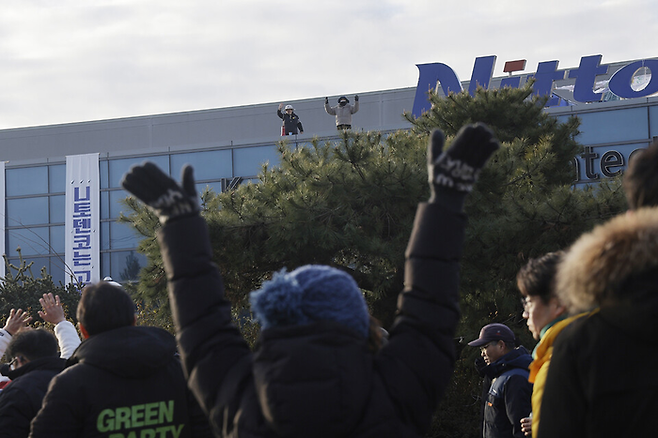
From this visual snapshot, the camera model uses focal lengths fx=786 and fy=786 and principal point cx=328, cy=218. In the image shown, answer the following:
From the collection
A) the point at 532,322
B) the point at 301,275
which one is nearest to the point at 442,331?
the point at 301,275

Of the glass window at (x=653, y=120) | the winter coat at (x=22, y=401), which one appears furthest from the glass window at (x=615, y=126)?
the winter coat at (x=22, y=401)

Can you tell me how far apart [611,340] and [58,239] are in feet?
105

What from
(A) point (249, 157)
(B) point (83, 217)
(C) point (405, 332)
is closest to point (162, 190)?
(C) point (405, 332)

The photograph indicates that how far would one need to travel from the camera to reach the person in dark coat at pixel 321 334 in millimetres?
1833

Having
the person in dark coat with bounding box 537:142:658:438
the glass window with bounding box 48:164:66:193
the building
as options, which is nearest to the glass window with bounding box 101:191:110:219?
the building

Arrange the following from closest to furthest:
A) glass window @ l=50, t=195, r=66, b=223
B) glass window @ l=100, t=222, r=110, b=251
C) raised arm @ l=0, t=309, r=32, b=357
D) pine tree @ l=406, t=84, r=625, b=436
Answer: raised arm @ l=0, t=309, r=32, b=357 < pine tree @ l=406, t=84, r=625, b=436 < glass window @ l=100, t=222, r=110, b=251 < glass window @ l=50, t=195, r=66, b=223

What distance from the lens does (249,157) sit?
30.6 metres

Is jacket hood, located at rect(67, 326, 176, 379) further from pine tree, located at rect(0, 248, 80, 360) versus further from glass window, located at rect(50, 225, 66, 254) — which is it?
glass window, located at rect(50, 225, 66, 254)

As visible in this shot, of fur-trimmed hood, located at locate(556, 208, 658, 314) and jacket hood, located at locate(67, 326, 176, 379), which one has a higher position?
fur-trimmed hood, located at locate(556, 208, 658, 314)

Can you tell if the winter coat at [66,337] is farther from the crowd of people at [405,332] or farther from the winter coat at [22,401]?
the crowd of people at [405,332]

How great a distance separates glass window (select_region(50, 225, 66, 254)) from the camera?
104ft

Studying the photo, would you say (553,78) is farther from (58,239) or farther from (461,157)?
(461,157)

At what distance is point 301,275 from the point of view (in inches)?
78.3

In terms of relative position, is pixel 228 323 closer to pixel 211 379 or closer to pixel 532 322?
pixel 211 379
